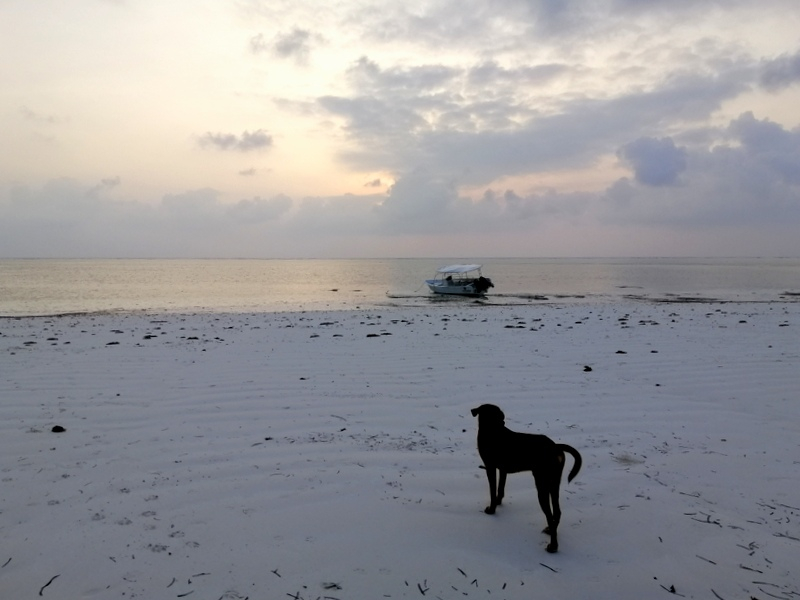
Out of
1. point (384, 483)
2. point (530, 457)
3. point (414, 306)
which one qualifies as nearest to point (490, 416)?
point (530, 457)

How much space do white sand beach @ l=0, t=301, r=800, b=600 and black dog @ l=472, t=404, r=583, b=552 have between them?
0.31 m

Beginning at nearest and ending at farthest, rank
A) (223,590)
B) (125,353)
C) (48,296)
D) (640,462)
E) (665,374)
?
(223,590), (640,462), (665,374), (125,353), (48,296)

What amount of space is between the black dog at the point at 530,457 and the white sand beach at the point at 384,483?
31cm

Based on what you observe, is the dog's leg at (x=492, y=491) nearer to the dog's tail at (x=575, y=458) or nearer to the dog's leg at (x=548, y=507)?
the dog's leg at (x=548, y=507)

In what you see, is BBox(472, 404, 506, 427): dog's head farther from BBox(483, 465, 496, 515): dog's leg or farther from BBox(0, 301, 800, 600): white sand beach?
BBox(0, 301, 800, 600): white sand beach

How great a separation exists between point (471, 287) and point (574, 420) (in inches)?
1446

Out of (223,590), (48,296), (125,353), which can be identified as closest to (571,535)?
(223,590)

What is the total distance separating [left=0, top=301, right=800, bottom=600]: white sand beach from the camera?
2.97 meters

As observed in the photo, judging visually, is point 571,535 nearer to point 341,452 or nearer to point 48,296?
point 341,452

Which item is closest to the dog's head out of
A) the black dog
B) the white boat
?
the black dog

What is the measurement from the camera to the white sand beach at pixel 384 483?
2971mm

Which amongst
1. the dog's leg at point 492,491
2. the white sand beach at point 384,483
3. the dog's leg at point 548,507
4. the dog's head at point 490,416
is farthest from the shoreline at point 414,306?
the dog's leg at point 548,507

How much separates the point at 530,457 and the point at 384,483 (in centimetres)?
148

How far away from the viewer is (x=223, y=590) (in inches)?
111
